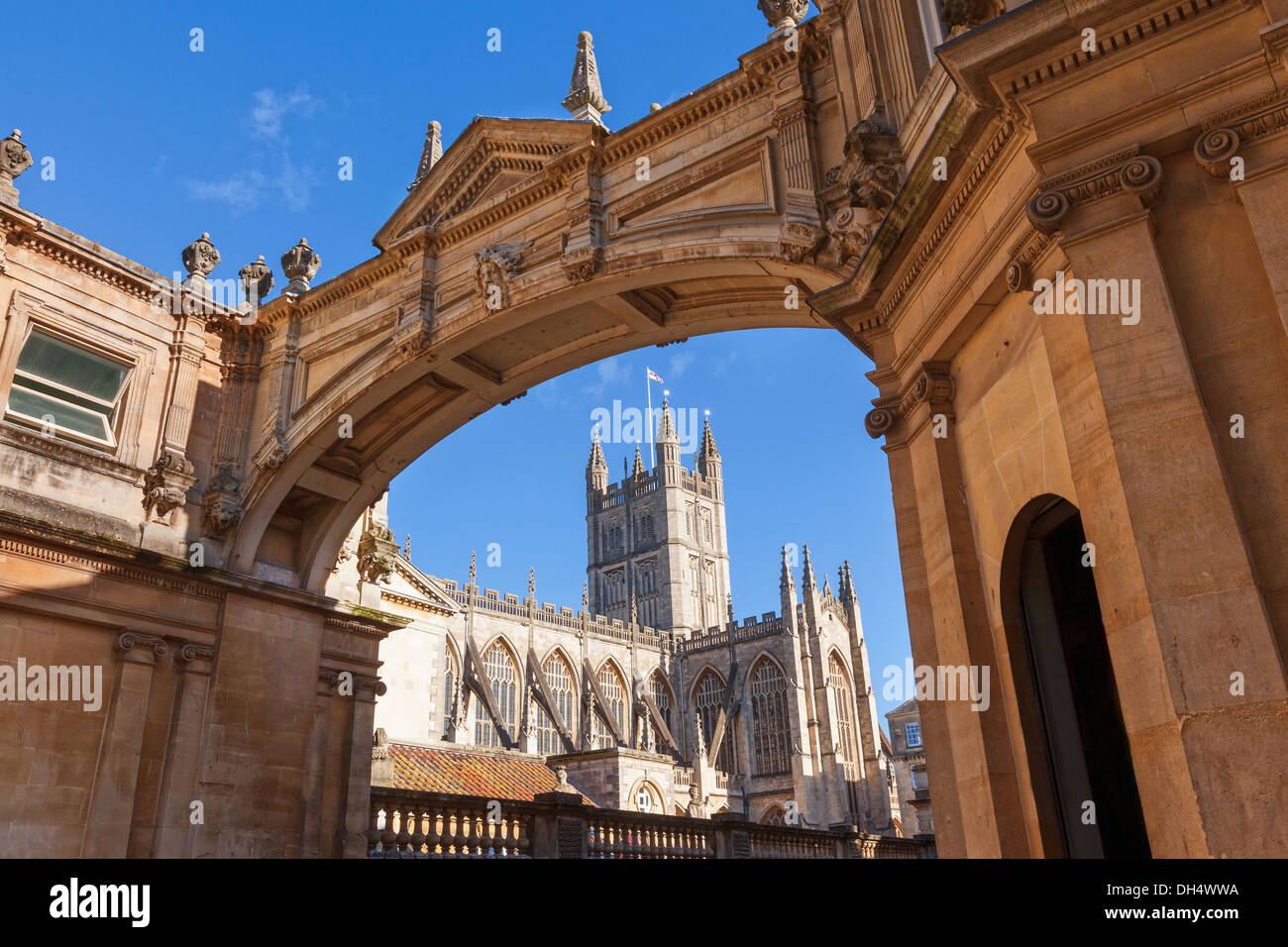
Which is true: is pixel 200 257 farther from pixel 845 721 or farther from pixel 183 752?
pixel 845 721

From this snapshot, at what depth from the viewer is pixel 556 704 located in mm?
61969

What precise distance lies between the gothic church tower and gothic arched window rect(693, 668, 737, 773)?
1513 centimetres

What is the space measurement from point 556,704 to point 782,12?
183 feet

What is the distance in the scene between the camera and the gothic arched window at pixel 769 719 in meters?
64.8

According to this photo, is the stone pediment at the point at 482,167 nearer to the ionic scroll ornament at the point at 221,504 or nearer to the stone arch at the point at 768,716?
the ionic scroll ornament at the point at 221,504

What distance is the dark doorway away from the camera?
6332 mm

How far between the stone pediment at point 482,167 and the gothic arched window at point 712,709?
57.6m

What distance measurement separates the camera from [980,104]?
596cm

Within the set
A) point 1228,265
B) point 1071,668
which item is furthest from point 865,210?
point 1071,668

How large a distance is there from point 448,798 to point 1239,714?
1118cm

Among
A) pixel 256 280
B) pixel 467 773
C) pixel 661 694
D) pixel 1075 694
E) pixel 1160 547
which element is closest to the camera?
pixel 1160 547

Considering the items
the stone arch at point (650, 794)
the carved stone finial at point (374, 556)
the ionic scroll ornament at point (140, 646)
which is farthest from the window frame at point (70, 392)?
the stone arch at point (650, 794)

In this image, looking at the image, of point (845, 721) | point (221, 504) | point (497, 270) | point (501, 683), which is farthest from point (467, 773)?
point (845, 721)

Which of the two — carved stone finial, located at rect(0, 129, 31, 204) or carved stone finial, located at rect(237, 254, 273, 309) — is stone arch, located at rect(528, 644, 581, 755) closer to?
carved stone finial, located at rect(237, 254, 273, 309)
